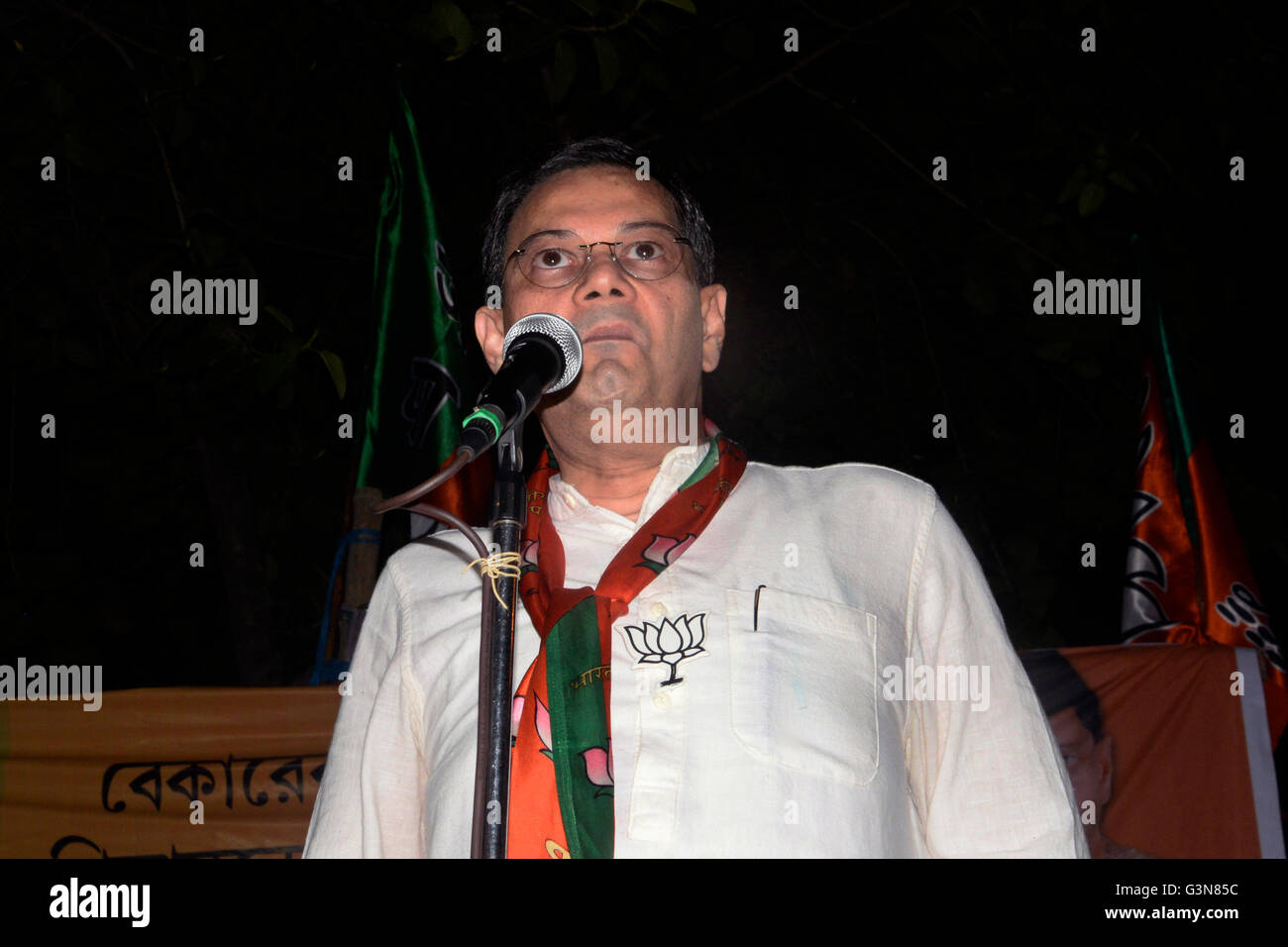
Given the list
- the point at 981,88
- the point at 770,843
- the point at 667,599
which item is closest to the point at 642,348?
the point at 667,599

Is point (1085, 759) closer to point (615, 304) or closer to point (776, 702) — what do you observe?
point (776, 702)

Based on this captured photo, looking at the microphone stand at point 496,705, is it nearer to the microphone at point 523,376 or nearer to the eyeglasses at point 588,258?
the microphone at point 523,376

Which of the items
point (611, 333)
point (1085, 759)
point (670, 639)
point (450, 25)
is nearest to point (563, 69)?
point (450, 25)

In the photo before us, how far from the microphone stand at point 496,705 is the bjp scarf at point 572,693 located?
350 mm

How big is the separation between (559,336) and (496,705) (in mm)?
549

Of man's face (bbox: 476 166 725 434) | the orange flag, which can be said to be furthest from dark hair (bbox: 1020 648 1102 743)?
man's face (bbox: 476 166 725 434)

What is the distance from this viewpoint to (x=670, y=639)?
2012mm

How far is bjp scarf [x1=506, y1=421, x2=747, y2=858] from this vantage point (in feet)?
6.02

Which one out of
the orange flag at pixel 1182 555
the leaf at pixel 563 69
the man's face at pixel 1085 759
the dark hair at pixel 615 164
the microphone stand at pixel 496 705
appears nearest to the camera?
the microphone stand at pixel 496 705

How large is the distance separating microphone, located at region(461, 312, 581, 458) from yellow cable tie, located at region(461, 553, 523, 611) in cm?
15

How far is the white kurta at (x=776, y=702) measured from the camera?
1.86 meters

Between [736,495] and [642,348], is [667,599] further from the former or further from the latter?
[642,348]

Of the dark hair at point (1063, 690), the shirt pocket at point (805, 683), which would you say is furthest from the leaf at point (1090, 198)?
the shirt pocket at point (805, 683)

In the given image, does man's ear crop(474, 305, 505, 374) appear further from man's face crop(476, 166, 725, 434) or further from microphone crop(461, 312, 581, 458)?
microphone crop(461, 312, 581, 458)
